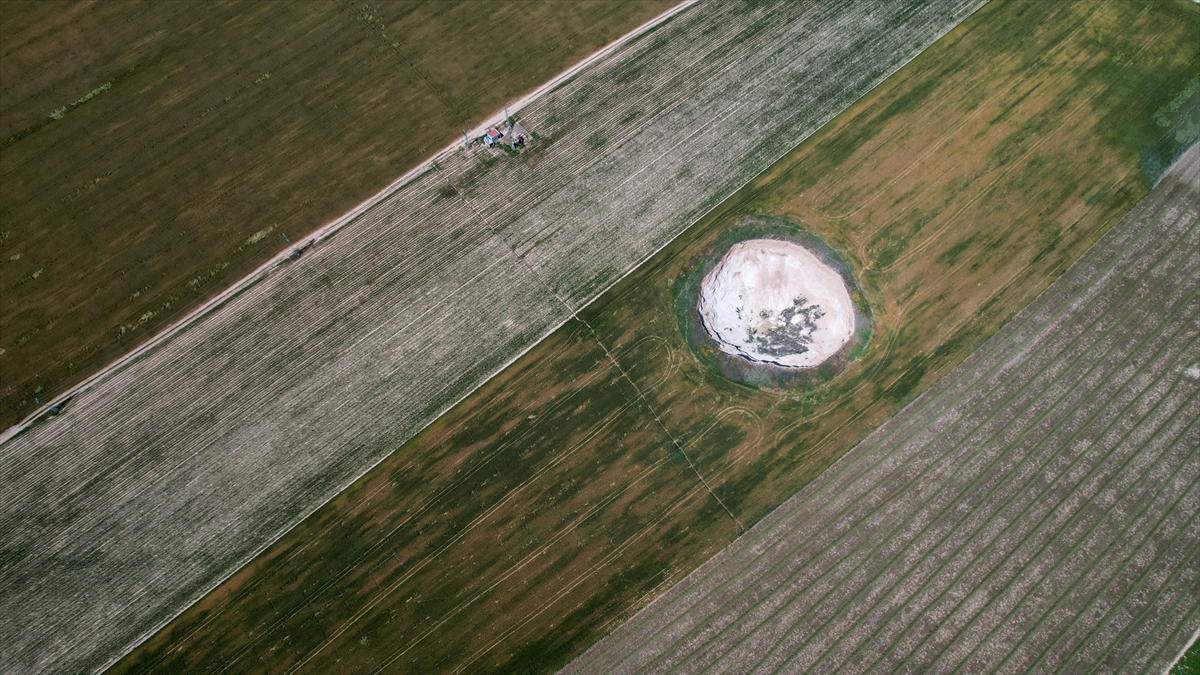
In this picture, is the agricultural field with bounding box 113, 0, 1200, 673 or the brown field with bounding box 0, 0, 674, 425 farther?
the brown field with bounding box 0, 0, 674, 425

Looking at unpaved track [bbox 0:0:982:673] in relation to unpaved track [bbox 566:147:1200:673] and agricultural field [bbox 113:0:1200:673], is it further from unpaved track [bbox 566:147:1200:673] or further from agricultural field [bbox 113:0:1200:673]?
unpaved track [bbox 566:147:1200:673]

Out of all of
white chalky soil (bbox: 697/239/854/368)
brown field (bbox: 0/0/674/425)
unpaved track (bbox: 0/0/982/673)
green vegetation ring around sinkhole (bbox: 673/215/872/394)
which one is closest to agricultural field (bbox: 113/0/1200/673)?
green vegetation ring around sinkhole (bbox: 673/215/872/394)

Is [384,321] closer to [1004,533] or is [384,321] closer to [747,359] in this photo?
[747,359]

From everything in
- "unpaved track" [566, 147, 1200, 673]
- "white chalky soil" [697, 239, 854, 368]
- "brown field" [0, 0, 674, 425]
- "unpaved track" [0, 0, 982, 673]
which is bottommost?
"unpaved track" [566, 147, 1200, 673]

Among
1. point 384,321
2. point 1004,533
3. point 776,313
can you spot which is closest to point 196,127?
point 384,321

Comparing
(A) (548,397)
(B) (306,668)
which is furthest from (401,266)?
(B) (306,668)

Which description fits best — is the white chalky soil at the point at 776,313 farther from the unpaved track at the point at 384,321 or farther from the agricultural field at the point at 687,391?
the unpaved track at the point at 384,321
